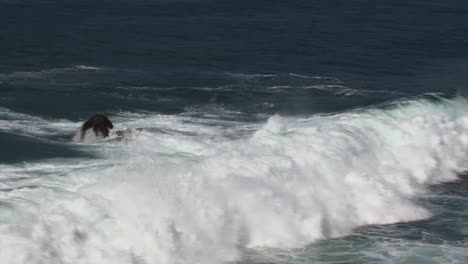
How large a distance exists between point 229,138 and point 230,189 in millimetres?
7357

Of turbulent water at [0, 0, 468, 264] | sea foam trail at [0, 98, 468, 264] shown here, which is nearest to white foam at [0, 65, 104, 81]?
turbulent water at [0, 0, 468, 264]

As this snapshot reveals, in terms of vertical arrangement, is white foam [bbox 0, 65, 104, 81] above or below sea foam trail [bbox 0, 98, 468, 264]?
above

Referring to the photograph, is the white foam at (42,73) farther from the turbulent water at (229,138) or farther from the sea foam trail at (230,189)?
the sea foam trail at (230,189)

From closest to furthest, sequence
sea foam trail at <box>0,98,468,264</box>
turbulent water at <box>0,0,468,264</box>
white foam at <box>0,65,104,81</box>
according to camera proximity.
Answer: sea foam trail at <box>0,98,468,264</box> → turbulent water at <box>0,0,468,264</box> → white foam at <box>0,65,104,81</box>

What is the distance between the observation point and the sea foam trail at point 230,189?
89.5ft

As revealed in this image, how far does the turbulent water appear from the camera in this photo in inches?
1137

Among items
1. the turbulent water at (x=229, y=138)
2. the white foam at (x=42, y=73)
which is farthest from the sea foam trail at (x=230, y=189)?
the white foam at (x=42, y=73)

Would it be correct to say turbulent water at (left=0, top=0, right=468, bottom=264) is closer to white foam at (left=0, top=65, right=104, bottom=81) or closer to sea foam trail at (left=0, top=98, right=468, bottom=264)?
sea foam trail at (left=0, top=98, right=468, bottom=264)

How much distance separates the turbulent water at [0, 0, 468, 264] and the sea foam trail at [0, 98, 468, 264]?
65 mm

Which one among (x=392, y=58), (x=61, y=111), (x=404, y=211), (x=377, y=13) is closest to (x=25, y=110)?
(x=61, y=111)

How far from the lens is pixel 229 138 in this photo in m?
39.2

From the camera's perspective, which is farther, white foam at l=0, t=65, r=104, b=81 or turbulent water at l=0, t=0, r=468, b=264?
white foam at l=0, t=65, r=104, b=81

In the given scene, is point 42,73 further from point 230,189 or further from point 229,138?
point 230,189

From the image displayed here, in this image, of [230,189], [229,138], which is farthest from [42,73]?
[230,189]
